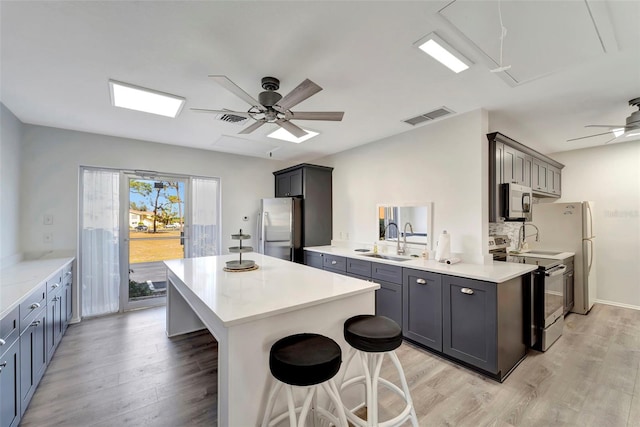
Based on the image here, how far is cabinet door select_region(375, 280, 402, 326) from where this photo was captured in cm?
290

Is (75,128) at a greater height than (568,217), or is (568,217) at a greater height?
(75,128)

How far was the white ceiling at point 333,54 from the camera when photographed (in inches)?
56.9

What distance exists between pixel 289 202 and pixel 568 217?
14.1 ft

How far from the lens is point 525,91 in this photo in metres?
2.35

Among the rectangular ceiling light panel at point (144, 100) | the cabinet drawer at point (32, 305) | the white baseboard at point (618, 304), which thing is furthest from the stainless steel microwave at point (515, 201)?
the cabinet drawer at point (32, 305)

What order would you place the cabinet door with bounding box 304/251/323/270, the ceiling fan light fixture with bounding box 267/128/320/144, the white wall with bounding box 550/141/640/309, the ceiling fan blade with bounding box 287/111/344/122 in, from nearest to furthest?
the ceiling fan blade with bounding box 287/111/344/122
the ceiling fan light fixture with bounding box 267/128/320/144
the white wall with bounding box 550/141/640/309
the cabinet door with bounding box 304/251/323/270

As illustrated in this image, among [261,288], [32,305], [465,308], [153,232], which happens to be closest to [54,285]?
[32,305]

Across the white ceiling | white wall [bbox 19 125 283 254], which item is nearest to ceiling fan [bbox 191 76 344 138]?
the white ceiling

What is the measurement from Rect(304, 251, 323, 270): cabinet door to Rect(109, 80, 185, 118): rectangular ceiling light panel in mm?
2650

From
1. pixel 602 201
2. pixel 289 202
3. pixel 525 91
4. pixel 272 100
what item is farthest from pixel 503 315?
pixel 602 201

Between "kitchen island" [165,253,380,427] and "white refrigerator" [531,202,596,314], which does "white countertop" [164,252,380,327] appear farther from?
"white refrigerator" [531,202,596,314]

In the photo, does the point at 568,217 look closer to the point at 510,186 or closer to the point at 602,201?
the point at 602,201

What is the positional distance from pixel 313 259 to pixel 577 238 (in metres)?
3.94

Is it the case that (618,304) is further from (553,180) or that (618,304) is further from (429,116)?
(429,116)
